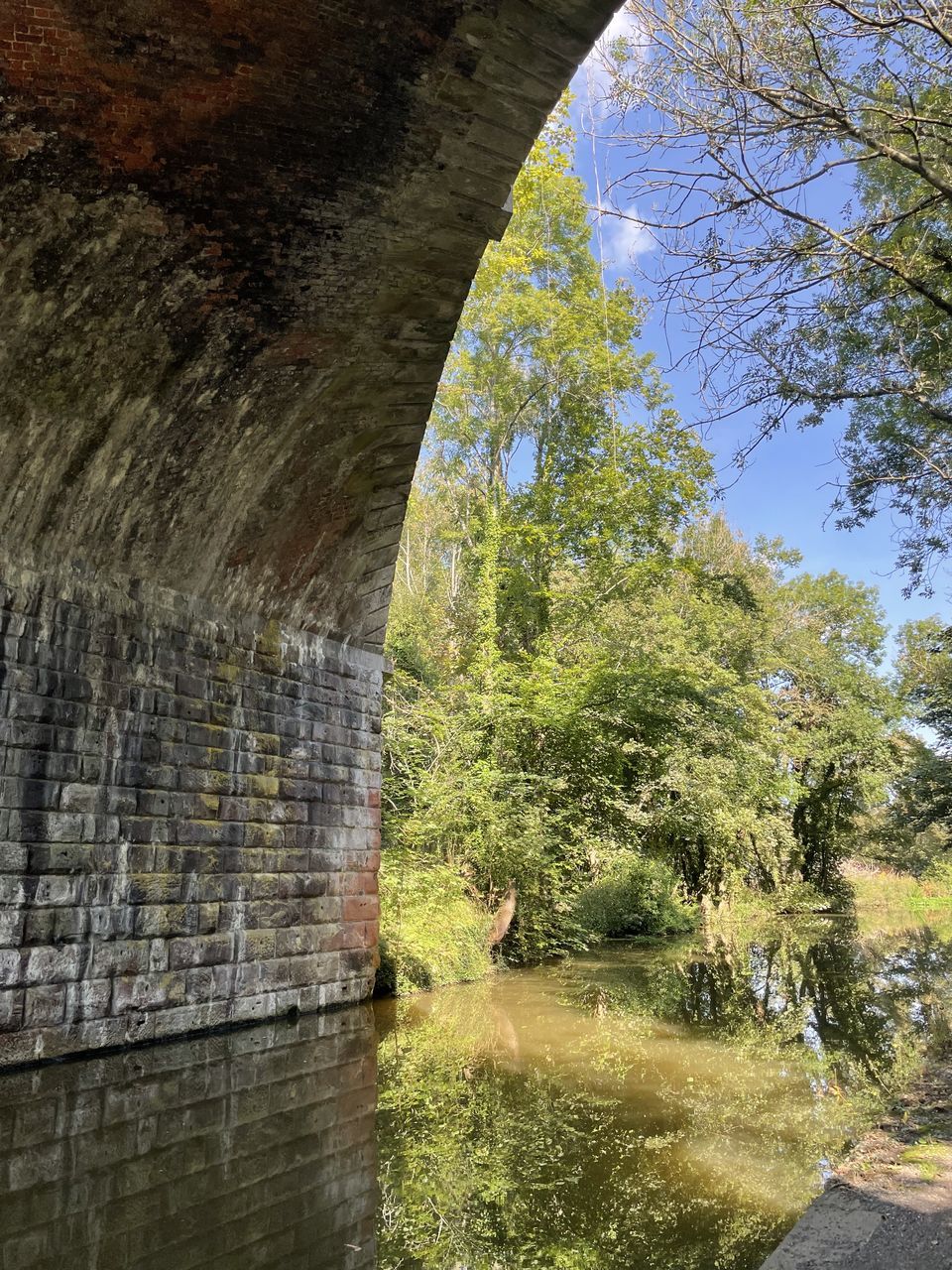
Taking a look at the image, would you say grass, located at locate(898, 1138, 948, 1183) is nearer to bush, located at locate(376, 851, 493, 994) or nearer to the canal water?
the canal water

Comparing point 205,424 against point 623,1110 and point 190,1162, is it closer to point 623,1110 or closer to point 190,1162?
point 190,1162

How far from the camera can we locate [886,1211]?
3275 mm

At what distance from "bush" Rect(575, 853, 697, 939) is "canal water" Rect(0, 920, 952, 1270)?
6894mm

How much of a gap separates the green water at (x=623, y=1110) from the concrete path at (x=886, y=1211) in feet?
0.76

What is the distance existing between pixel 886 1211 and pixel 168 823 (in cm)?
516

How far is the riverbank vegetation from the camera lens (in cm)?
1240

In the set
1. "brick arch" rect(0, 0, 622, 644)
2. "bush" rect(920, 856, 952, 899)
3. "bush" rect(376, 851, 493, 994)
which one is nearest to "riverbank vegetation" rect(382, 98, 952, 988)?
"bush" rect(376, 851, 493, 994)

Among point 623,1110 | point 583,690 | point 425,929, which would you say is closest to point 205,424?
point 623,1110

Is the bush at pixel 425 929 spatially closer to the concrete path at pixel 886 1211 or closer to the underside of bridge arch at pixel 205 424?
the underside of bridge arch at pixel 205 424

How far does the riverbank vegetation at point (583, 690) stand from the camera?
1240cm

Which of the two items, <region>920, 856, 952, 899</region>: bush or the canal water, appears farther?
<region>920, 856, 952, 899</region>: bush

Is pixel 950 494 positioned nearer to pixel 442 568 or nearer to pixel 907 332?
pixel 907 332

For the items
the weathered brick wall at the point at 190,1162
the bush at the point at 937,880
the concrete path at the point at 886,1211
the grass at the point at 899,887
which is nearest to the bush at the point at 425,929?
the weathered brick wall at the point at 190,1162

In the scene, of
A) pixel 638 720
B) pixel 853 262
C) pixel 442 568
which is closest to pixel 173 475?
pixel 853 262
